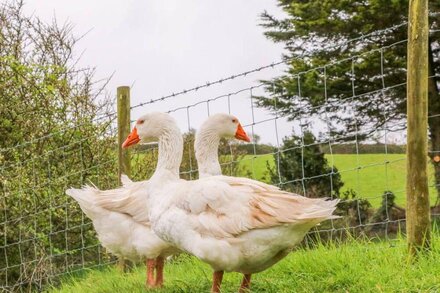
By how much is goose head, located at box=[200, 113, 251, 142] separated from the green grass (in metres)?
1.22

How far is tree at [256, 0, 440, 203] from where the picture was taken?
1827 cm

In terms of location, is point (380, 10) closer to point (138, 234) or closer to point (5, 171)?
point (5, 171)

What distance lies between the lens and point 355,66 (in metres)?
18.3

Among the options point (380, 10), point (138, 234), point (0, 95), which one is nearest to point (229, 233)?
point (138, 234)

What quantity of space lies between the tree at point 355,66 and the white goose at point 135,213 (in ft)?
38.3

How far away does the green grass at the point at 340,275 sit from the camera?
5.01 m

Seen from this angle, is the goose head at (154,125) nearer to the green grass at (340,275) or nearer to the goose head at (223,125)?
the goose head at (223,125)

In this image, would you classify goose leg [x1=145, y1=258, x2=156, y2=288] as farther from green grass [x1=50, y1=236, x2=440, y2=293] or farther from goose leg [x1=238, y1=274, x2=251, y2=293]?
goose leg [x1=238, y1=274, x2=251, y2=293]

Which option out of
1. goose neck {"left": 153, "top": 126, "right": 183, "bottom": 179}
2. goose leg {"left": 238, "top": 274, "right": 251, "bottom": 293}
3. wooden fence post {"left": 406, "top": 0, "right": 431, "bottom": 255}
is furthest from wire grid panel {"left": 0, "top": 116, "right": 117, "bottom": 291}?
wooden fence post {"left": 406, "top": 0, "right": 431, "bottom": 255}

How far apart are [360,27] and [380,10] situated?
0.82 meters

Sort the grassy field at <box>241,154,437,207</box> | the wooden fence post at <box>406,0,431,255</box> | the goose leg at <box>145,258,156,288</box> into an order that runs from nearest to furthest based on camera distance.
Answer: the wooden fence post at <box>406,0,431,255</box>
the goose leg at <box>145,258,156,288</box>
the grassy field at <box>241,154,437,207</box>

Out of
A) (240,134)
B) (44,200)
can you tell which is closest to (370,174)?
(44,200)

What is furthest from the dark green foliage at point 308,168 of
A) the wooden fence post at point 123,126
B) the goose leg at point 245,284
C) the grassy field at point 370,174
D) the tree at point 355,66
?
the goose leg at point 245,284

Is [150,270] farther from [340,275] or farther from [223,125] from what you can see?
[340,275]
